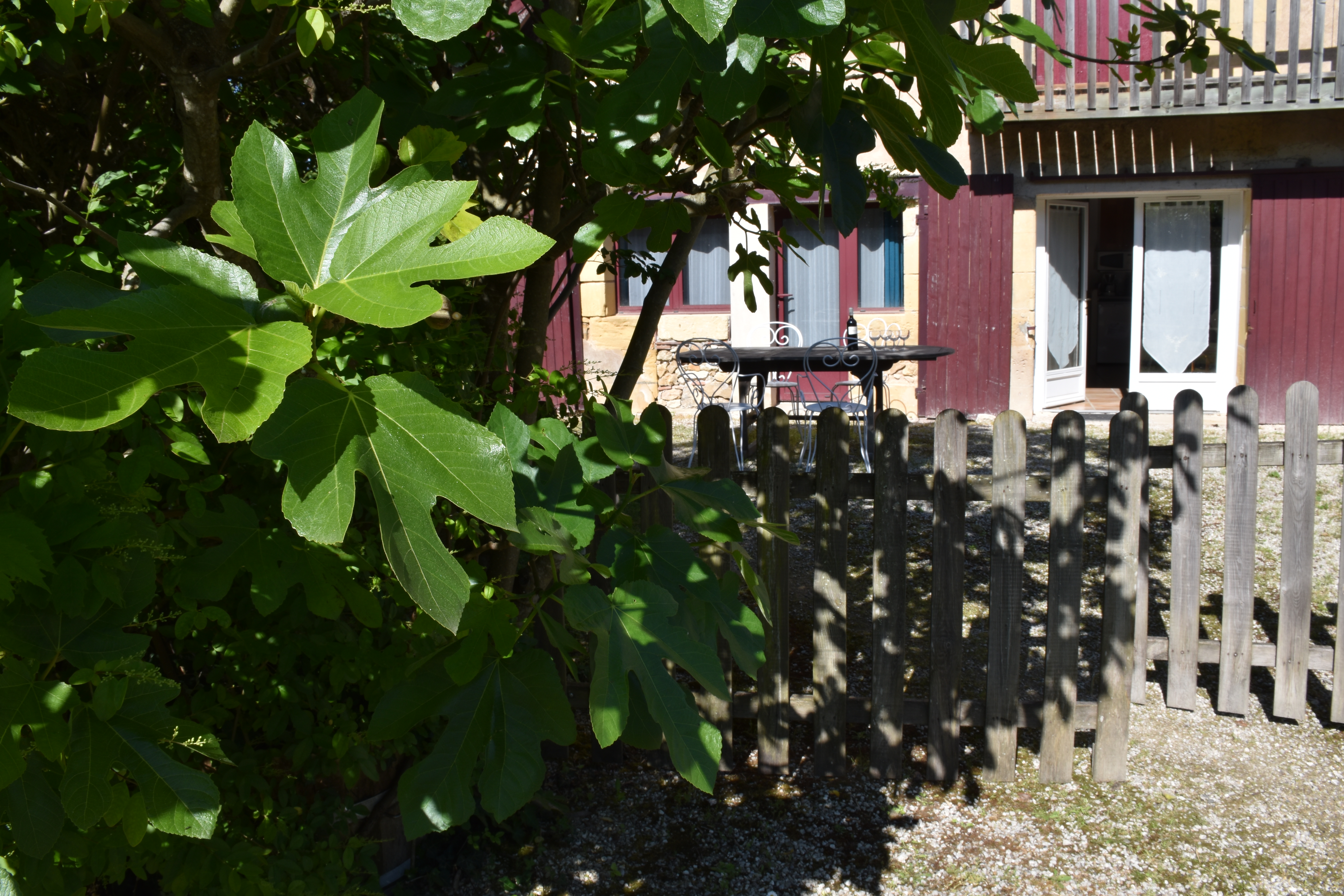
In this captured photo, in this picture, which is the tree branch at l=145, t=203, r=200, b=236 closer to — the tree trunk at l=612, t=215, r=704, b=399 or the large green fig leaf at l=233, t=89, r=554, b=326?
the large green fig leaf at l=233, t=89, r=554, b=326

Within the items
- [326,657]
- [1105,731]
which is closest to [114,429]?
[326,657]

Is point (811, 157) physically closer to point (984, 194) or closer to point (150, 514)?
point (150, 514)

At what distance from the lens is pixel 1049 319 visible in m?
10.8

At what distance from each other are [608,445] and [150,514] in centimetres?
81

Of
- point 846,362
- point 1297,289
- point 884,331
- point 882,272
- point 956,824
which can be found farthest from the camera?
point 882,272

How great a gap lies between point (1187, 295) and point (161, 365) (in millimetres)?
11634

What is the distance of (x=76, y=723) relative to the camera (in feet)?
3.70

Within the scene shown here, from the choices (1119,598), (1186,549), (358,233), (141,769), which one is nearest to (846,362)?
(1186,549)

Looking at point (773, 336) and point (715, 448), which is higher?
point (773, 336)

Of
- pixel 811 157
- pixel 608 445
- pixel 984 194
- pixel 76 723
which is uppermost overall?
pixel 984 194

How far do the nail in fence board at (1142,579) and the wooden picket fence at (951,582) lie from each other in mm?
14

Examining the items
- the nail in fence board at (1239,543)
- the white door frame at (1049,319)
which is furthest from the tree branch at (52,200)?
the white door frame at (1049,319)

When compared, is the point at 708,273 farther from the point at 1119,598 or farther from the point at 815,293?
the point at 1119,598

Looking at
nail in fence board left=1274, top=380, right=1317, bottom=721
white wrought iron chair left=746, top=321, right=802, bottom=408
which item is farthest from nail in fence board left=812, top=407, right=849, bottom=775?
white wrought iron chair left=746, top=321, right=802, bottom=408
